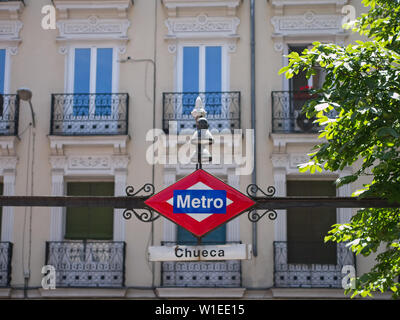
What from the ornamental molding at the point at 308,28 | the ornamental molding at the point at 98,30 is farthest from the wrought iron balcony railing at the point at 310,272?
the ornamental molding at the point at 98,30

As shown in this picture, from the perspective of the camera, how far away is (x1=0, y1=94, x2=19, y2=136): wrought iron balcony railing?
63.0ft

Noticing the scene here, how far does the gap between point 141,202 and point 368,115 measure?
314 centimetres

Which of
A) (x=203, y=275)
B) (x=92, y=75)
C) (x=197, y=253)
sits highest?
(x=92, y=75)

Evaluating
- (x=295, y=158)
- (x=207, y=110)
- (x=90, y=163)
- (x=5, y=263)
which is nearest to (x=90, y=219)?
(x=90, y=163)

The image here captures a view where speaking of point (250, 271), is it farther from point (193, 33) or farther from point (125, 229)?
point (193, 33)

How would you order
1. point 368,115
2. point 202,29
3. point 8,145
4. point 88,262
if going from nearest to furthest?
point 368,115
point 88,262
point 8,145
point 202,29

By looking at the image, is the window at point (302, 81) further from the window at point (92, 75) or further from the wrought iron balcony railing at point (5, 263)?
the wrought iron balcony railing at point (5, 263)

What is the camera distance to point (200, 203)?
8289 mm

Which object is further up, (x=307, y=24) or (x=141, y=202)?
(x=307, y=24)

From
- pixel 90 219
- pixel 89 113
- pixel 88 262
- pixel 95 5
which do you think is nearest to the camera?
pixel 88 262

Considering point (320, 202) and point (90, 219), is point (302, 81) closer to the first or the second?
point (90, 219)

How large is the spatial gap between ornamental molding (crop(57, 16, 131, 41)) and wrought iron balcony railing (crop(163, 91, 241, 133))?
2091mm

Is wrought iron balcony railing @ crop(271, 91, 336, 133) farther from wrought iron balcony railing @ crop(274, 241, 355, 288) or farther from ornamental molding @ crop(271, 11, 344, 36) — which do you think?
wrought iron balcony railing @ crop(274, 241, 355, 288)

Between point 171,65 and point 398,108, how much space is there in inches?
419
